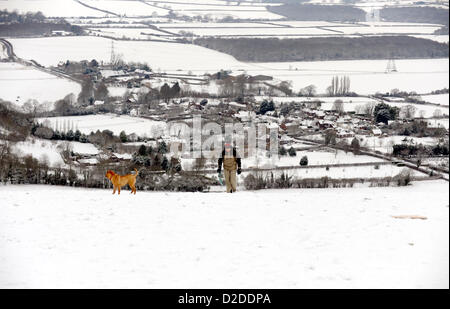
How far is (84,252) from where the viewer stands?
529 centimetres

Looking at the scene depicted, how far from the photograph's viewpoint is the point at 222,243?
217 inches

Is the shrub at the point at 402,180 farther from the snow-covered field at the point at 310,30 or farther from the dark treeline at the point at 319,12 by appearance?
the dark treeline at the point at 319,12

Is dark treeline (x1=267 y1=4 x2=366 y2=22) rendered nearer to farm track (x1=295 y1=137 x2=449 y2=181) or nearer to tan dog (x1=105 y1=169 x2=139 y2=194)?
farm track (x1=295 y1=137 x2=449 y2=181)

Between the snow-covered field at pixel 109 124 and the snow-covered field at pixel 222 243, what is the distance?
20.9m

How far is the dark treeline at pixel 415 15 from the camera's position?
5528 centimetres

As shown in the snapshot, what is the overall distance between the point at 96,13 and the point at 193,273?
4582cm

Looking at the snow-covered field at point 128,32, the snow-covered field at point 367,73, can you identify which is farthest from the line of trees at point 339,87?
the snow-covered field at point 128,32

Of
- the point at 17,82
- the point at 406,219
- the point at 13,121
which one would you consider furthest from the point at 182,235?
the point at 17,82

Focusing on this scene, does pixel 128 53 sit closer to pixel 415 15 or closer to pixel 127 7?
pixel 127 7

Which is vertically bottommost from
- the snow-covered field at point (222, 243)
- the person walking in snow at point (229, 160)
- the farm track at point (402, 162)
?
the farm track at point (402, 162)

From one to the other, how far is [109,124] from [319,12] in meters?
Answer: 40.4

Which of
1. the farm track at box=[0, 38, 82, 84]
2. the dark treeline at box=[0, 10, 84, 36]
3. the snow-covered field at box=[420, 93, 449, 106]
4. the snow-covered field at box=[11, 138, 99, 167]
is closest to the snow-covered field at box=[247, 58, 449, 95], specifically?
the snow-covered field at box=[420, 93, 449, 106]

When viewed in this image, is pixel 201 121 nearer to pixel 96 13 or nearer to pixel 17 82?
pixel 17 82

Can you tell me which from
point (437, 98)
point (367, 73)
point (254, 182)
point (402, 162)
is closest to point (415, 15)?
point (367, 73)
